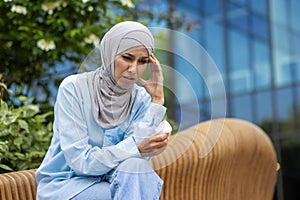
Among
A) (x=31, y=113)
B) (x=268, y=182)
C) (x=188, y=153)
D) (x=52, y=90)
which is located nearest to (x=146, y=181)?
(x=188, y=153)

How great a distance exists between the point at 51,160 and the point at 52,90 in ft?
8.35

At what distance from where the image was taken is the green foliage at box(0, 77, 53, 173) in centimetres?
355

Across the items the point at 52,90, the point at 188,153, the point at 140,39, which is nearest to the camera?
the point at 140,39

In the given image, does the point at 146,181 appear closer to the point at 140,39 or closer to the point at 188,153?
the point at 140,39

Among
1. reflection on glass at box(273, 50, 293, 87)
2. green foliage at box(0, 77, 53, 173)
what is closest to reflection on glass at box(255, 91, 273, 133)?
reflection on glass at box(273, 50, 293, 87)

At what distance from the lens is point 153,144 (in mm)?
2355

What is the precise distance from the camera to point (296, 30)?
11.9m

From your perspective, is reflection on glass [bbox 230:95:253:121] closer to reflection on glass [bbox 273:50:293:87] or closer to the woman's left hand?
reflection on glass [bbox 273:50:293:87]

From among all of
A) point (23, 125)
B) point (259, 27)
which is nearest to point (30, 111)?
point (23, 125)

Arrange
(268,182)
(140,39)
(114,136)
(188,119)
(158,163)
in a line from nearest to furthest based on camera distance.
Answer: (140,39) → (114,136) → (188,119) → (158,163) → (268,182)

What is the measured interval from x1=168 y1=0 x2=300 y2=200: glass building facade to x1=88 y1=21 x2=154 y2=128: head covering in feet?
30.3

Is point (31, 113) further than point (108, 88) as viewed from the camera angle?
Yes

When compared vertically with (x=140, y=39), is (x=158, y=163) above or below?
below

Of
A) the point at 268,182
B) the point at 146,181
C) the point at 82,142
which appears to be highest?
the point at 82,142
